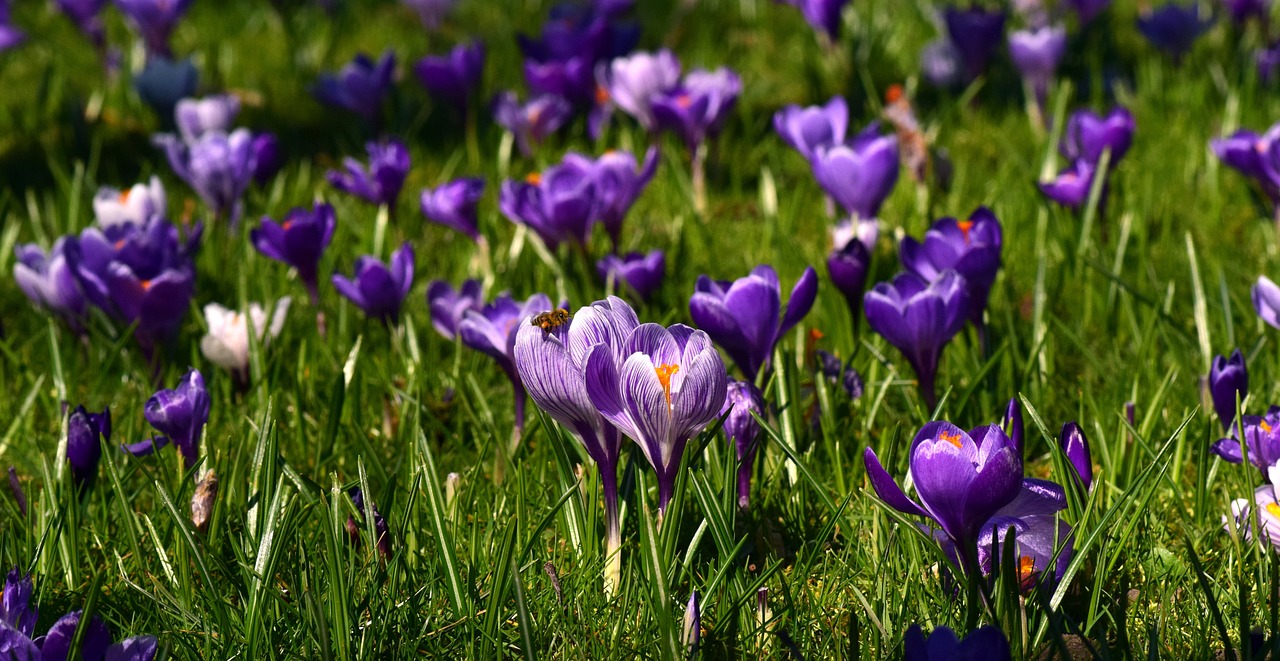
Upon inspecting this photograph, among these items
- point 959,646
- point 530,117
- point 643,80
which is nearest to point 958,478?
point 959,646

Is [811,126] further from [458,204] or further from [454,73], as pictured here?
[454,73]

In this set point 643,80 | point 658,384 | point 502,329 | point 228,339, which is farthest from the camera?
point 643,80

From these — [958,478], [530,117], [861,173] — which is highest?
[958,478]

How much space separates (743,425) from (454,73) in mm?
2400

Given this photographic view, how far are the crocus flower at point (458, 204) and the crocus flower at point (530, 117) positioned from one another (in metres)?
0.83

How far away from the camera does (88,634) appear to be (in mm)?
1342

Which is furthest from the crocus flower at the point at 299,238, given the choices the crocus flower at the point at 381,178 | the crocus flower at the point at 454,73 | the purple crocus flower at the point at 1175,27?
the purple crocus flower at the point at 1175,27

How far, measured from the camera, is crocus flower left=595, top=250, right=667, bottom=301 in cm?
241

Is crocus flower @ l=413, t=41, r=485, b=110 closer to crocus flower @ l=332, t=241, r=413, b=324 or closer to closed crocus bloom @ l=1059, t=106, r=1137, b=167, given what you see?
crocus flower @ l=332, t=241, r=413, b=324

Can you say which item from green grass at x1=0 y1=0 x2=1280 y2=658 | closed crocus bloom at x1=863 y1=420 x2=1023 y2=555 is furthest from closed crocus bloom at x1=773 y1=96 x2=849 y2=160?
closed crocus bloom at x1=863 y1=420 x2=1023 y2=555

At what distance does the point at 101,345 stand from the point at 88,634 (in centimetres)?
122

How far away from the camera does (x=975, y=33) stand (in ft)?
12.6

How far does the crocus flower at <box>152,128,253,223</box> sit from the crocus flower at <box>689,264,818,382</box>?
1579 mm

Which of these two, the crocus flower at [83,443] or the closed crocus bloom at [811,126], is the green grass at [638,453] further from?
the closed crocus bloom at [811,126]
